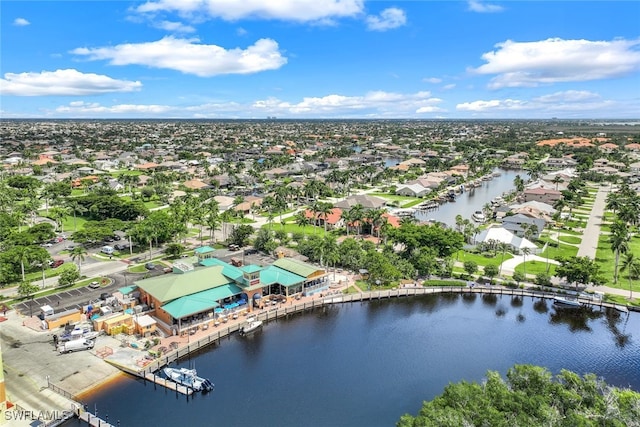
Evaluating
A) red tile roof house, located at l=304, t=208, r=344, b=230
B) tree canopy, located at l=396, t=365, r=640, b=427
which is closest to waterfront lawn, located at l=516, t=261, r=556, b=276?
red tile roof house, located at l=304, t=208, r=344, b=230

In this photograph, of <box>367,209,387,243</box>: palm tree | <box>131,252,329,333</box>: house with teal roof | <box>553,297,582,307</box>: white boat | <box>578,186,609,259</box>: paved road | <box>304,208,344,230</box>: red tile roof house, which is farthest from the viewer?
<box>304,208,344,230</box>: red tile roof house

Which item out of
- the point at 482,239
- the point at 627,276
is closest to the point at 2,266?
the point at 482,239

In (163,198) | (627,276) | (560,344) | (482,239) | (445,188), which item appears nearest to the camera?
(560,344)

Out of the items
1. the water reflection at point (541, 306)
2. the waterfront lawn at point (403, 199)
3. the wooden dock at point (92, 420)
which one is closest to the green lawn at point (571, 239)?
the water reflection at point (541, 306)

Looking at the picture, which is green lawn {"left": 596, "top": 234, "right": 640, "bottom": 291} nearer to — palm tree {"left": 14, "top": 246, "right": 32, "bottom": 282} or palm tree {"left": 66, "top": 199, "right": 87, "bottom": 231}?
palm tree {"left": 14, "top": 246, "right": 32, "bottom": 282}

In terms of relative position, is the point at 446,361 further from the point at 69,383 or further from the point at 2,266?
the point at 2,266

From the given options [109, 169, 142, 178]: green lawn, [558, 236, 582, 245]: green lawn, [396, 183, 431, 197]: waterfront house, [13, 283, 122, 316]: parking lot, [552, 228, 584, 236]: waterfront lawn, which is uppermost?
[109, 169, 142, 178]: green lawn
